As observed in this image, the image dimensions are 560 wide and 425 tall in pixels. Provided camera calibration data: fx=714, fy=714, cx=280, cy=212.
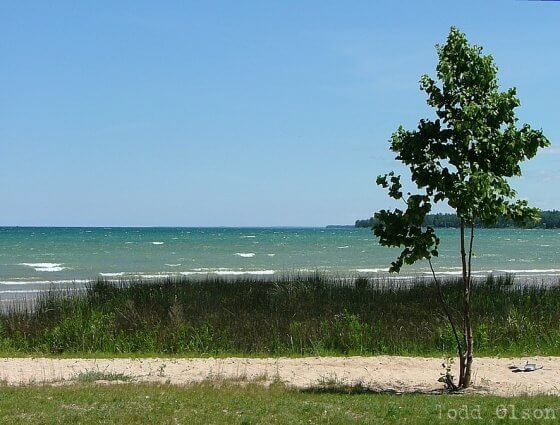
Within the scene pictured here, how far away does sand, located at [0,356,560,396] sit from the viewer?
12.0 m

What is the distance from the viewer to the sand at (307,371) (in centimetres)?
1200

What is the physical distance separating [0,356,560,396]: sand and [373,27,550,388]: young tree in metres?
1.66

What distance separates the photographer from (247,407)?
9.18 metres

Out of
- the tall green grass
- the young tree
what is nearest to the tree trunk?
the young tree

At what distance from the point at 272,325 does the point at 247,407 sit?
743cm

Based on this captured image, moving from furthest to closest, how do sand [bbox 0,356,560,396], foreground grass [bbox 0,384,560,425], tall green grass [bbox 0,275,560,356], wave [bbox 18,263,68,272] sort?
wave [bbox 18,263,68,272], tall green grass [bbox 0,275,560,356], sand [bbox 0,356,560,396], foreground grass [bbox 0,384,560,425]

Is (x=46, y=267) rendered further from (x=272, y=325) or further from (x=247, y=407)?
(x=247, y=407)

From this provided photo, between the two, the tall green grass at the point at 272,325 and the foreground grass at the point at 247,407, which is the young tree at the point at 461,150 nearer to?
the foreground grass at the point at 247,407

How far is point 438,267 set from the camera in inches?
1980

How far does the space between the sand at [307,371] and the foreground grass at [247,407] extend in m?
1.37

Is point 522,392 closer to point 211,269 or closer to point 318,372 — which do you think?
point 318,372

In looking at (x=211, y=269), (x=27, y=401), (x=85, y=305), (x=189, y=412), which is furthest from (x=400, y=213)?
(x=211, y=269)

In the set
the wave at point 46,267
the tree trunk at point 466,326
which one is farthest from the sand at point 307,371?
the wave at point 46,267

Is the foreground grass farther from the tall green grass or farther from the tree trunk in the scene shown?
the tall green grass
